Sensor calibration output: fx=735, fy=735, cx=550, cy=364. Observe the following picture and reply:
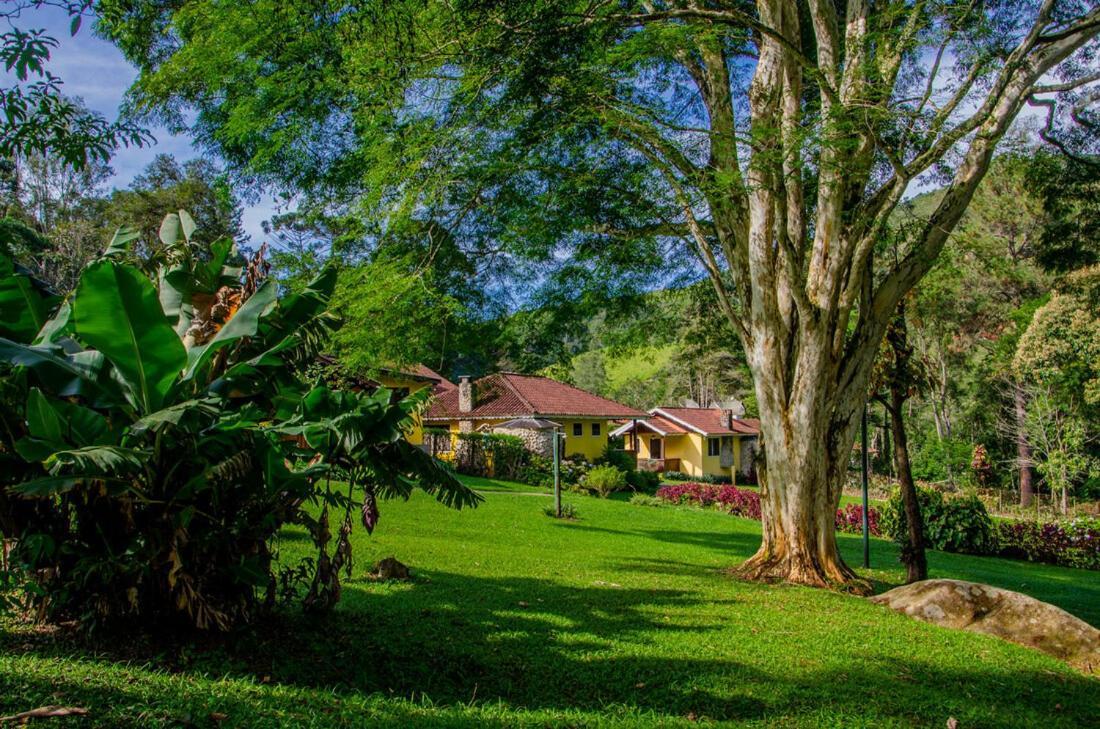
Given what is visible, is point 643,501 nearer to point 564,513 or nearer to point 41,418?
point 564,513

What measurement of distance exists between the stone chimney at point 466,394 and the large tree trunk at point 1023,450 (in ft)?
92.2

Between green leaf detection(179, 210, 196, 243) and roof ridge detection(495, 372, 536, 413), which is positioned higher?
roof ridge detection(495, 372, 536, 413)

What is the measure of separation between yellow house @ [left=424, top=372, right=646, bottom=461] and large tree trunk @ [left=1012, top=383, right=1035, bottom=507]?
20.3 metres

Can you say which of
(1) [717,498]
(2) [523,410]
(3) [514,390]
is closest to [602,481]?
(1) [717,498]

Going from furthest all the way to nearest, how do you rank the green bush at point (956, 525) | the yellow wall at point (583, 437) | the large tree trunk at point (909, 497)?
the yellow wall at point (583, 437)
the green bush at point (956, 525)
the large tree trunk at point (909, 497)

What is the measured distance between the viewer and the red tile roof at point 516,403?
1515 inches

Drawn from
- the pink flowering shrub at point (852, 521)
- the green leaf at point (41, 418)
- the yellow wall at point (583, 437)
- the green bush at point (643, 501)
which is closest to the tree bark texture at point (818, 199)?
the green leaf at point (41, 418)


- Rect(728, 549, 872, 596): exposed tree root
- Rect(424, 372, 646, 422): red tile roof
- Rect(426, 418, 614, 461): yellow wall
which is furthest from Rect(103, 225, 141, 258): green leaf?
Rect(426, 418, 614, 461): yellow wall

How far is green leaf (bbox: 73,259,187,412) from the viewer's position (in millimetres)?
4750

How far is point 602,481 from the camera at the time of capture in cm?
2947

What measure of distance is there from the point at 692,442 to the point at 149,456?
49333 millimetres

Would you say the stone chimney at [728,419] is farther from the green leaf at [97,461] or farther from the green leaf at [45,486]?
the green leaf at [45,486]

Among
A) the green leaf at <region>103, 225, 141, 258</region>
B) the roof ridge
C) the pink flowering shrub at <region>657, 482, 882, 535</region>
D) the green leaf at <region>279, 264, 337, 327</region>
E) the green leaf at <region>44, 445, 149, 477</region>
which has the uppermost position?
the roof ridge

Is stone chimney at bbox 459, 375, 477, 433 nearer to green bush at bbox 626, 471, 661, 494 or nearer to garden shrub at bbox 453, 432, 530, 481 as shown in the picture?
garden shrub at bbox 453, 432, 530, 481
